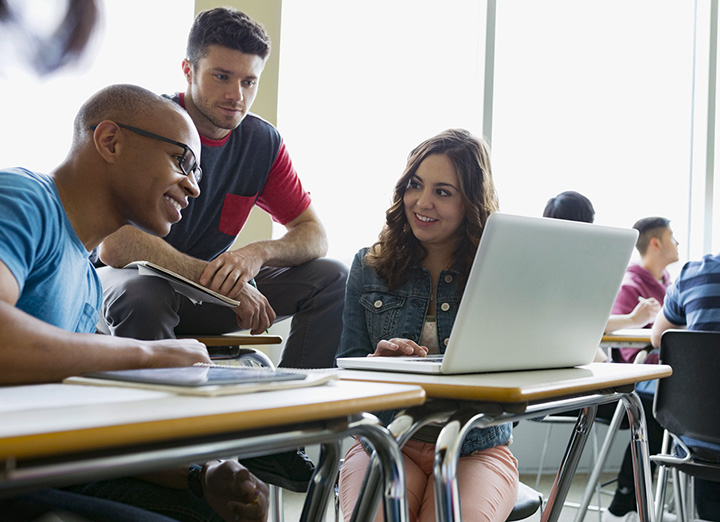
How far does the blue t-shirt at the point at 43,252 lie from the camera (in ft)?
2.93

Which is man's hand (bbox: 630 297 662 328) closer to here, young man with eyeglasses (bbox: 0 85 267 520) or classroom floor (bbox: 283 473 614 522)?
classroom floor (bbox: 283 473 614 522)

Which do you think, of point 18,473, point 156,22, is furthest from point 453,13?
point 18,473

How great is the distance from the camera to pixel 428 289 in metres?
1.64

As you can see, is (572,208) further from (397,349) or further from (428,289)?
(397,349)

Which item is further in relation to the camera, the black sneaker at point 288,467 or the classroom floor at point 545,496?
the classroom floor at point 545,496

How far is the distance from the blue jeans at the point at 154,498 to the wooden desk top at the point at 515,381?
30 centimetres

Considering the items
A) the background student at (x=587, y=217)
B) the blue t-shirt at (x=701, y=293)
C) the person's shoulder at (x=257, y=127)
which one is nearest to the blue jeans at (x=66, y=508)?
the person's shoulder at (x=257, y=127)

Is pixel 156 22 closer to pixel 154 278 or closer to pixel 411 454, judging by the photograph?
pixel 154 278

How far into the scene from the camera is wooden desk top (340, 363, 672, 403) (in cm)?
90

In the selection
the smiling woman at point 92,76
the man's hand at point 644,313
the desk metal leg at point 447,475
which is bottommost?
the man's hand at point 644,313

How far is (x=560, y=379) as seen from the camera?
3.51 ft

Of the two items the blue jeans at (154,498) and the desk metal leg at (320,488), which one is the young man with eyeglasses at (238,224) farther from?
the desk metal leg at (320,488)

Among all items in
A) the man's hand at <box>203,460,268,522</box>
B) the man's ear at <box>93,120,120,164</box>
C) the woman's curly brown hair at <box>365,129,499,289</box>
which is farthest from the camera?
the woman's curly brown hair at <box>365,129,499,289</box>

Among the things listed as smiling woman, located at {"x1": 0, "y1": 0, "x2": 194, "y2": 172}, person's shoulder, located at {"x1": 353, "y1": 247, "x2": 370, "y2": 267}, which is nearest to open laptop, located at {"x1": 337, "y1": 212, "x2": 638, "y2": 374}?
person's shoulder, located at {"x1": 353, "y1": 247, "x2": 370, "y2": 267}
